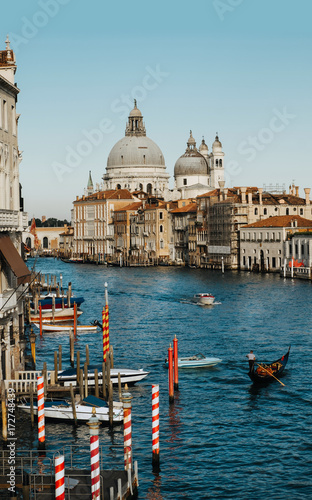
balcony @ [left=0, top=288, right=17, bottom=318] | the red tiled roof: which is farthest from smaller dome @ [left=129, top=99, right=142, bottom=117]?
balcony @ [left=0, top=288, right=17, bottom=318]

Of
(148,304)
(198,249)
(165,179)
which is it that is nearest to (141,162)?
(165,179)

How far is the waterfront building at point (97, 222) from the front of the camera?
464 ft

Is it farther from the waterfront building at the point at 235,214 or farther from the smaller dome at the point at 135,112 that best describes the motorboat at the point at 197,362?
the smaller dome at the point at 135,112

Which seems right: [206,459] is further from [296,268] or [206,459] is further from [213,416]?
[296,268]

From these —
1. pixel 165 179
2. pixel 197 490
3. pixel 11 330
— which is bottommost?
pixel 197 490

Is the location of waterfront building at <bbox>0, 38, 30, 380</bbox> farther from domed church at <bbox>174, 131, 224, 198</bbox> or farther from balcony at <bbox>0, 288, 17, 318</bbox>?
domed church at <bbox>174, 131, 224, 198</bbox>

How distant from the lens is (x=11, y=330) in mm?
23859

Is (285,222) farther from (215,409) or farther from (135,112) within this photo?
(135,112)

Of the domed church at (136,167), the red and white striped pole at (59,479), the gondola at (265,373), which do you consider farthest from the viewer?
the domed church at (136,167)

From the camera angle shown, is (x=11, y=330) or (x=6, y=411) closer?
(x=6, y=411)

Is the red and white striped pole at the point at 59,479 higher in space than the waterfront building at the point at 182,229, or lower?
lower

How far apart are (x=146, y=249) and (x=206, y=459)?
4168 inches

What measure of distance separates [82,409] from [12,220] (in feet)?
16.5

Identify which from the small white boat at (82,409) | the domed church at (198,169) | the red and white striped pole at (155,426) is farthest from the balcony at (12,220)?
the domed church at (198,169)
